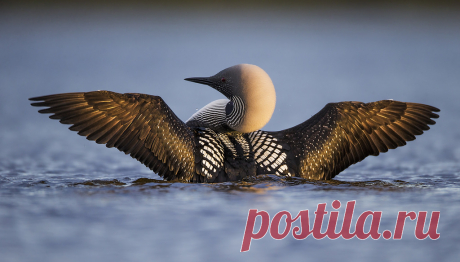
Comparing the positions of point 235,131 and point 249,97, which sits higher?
point 249,97

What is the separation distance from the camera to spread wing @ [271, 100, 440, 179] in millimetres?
4285

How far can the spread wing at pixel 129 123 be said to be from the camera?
3.76 metres

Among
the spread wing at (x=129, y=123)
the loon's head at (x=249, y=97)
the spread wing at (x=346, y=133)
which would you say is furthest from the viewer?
the spread wing at (x=346, y=133)

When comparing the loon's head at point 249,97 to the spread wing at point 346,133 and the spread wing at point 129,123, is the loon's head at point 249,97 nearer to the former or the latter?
the spread wing at point 346,133

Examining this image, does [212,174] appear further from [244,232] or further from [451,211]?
[451,211]

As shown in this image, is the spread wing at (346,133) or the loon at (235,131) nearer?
the loon at (235,131)

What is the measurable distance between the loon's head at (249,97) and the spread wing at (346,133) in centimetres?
30

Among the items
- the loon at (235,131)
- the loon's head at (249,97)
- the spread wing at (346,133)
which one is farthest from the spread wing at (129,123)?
the spread wing at (346,133)

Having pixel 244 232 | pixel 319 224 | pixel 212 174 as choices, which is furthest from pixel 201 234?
pixel 212 174

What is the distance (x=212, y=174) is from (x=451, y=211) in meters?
1.63

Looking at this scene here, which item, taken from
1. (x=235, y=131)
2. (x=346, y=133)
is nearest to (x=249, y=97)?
(x=235, y=131)

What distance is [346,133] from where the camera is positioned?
439 cm

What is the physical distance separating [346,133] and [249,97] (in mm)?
868

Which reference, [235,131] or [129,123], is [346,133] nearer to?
[235,131]
